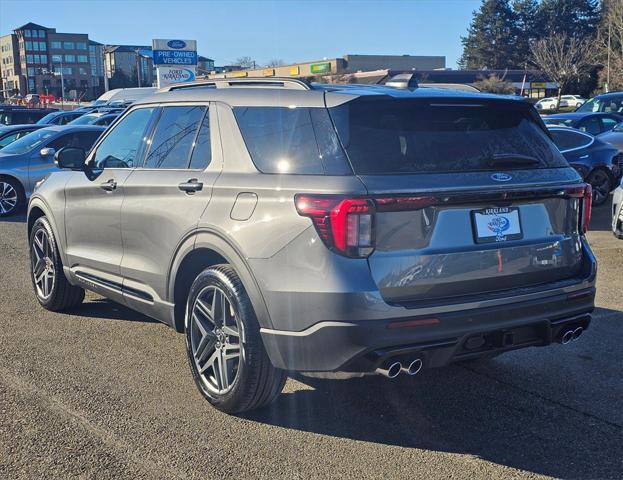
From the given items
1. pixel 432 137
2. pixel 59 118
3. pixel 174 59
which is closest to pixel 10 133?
pixel 59 118

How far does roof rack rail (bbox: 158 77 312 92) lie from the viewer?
4214 mm

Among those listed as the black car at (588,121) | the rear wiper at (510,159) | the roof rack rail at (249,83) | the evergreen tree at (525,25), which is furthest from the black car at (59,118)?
the evergreen tree at (525,25)

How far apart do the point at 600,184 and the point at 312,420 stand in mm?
10262

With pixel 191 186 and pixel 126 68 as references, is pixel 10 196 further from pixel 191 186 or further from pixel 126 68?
pixel 126 68

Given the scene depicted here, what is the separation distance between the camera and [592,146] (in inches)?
510

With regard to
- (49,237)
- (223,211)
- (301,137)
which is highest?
(301,137)

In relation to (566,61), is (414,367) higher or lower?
lower

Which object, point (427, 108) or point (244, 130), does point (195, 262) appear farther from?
point (427, 108)

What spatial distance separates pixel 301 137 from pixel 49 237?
10.8ft

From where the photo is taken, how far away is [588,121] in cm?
1602

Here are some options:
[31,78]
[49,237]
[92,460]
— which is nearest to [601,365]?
[92,460]

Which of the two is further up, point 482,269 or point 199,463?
point 482,269

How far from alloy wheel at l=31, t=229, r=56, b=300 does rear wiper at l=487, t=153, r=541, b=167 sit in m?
4.01

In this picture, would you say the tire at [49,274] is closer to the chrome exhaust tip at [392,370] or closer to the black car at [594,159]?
the chrome exhaust tip at [392,370]
